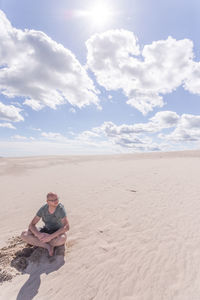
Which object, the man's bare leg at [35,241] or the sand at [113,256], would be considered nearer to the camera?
the sand at [113,256]

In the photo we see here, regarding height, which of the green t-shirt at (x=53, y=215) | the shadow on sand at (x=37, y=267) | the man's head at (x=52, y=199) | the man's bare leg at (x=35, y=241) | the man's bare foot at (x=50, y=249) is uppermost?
the man's head at (x=52, y=199)

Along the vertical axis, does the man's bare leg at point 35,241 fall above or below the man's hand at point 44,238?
below

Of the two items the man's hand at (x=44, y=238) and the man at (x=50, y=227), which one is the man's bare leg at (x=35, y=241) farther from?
the man's hand at (x=44, y=238)

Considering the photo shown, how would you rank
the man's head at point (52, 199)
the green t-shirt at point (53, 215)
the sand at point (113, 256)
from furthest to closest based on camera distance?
1. the green t-shirt at point (53, 215)
2. the man's head at point (52, 199)
3. the sand at point (113, 256)

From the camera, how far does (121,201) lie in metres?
7.51

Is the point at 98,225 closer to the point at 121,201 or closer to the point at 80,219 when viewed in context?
the point at 80,219

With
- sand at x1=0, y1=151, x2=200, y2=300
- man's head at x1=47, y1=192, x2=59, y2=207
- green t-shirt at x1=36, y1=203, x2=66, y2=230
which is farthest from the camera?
green t-shirt at x1=36, y1=203, x2=66, y2=230

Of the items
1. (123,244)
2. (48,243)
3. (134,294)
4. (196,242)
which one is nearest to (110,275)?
(134,294)

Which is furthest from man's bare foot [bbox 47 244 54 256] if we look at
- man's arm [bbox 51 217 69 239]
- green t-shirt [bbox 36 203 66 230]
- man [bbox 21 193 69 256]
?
green t-shirt [bbox 36 203 66 230]

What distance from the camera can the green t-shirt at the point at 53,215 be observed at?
3818 millimetres

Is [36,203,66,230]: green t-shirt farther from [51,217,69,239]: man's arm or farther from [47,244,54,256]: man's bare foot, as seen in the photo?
[47,244,54,256]: man's bare foot

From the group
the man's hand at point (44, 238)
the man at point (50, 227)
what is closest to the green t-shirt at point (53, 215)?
the man at point (50, 227)

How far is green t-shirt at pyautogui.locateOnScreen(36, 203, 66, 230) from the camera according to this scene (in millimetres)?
3818

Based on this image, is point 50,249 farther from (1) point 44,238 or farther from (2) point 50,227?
(2) point 50,227
